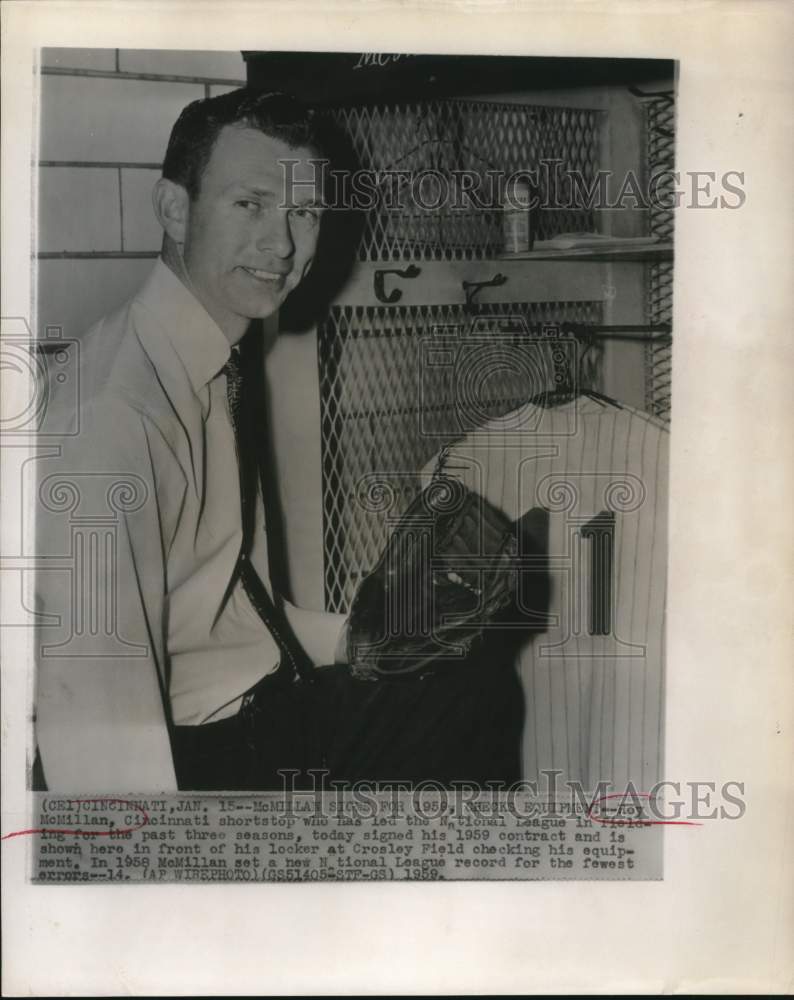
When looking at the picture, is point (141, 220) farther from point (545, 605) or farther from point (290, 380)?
point (545, 605)

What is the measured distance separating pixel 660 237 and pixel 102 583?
794mm

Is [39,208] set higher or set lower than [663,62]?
lower

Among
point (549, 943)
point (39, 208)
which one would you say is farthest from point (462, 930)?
point (39, 208)

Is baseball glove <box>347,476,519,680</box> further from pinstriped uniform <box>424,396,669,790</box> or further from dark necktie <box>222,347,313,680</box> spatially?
dark necktie <box>222,347,313,680</box>

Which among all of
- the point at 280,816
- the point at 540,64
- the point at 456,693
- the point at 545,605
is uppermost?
the point at 540,64

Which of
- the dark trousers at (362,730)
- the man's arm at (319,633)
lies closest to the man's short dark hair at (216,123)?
the man's arm at (319,633)

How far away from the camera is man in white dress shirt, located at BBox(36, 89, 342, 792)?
127 cm

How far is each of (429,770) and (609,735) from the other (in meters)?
0.23

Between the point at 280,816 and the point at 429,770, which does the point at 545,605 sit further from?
the point at 280,816

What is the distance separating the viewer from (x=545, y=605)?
51.5 inches

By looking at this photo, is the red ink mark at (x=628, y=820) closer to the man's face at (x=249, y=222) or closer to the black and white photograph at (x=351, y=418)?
the black and white photograph at (x=351, y=418)

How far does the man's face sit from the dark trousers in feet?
1.58

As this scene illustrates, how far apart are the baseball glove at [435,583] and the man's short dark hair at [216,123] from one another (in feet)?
1.51

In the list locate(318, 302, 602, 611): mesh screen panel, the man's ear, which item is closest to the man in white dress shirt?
the man's ear
